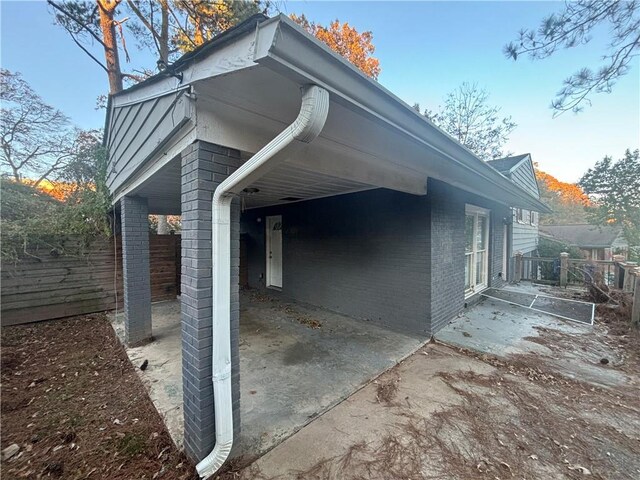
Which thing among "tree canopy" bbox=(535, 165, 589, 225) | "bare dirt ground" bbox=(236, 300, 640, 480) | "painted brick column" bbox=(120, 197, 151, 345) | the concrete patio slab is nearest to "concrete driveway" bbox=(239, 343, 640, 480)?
"bare dirt ground" bbox=(236, 300, 640, 480)

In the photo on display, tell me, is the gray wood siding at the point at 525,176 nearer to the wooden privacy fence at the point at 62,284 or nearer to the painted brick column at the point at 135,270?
the painted brick column at the point at 135,270

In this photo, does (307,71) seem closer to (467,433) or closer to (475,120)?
(467,433)

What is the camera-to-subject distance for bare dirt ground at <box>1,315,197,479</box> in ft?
6.19

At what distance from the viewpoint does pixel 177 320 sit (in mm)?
5062

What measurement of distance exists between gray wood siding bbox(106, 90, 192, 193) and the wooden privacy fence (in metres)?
1.79

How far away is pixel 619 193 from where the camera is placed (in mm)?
16484

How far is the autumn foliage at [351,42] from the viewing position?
1185 centimetres

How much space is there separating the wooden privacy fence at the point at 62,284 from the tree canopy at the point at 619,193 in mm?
23816

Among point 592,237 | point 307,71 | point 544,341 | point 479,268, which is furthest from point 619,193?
point 307,71

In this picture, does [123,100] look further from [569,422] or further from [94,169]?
[569,422]

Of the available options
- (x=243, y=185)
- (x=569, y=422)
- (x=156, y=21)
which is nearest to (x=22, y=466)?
(x=243, y=185)

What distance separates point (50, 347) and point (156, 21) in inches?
383

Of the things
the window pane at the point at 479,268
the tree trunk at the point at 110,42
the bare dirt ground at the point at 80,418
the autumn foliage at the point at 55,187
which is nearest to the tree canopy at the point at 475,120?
the window pane at the point at 479,268

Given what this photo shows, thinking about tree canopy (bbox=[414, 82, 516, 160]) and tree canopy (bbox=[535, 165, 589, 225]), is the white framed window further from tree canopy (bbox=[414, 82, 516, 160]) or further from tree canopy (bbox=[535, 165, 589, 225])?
tree canopy (bbox=[535, 165, 589, 225])
